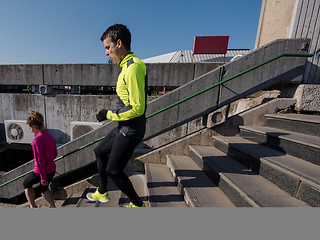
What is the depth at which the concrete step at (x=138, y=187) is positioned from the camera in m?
2.24

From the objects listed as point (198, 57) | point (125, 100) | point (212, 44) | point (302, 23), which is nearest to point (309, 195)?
point (125, 100)

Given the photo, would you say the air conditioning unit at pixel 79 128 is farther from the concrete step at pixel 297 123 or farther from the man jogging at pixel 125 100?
the concrete step at pixel 297 123

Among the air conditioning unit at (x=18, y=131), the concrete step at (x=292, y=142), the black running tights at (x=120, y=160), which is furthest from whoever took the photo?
the air conditioning unit at (x=18, y=131)

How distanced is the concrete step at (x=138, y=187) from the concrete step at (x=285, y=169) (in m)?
1.84

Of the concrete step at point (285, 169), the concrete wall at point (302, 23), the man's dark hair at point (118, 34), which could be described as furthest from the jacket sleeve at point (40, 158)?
the concrete wall at point (302, 23)

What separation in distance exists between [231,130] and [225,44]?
21.8 feet

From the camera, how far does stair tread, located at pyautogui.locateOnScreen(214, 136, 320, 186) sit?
1464 mm

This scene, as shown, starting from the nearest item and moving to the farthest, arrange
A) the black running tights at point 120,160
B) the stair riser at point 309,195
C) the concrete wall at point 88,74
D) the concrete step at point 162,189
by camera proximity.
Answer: the stair riser at point 309,195
the black running tights at point 120,160
the concrete step at point 162,189
the concrete wall at point 88,74

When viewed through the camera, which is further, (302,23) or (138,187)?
(302,23)

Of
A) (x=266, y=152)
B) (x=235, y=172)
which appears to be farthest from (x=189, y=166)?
(x=266, y=152)

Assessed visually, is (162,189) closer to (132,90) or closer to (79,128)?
(132,90)

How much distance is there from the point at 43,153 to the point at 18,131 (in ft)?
10.9

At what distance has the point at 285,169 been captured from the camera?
1.60 meters

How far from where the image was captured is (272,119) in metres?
3.03
